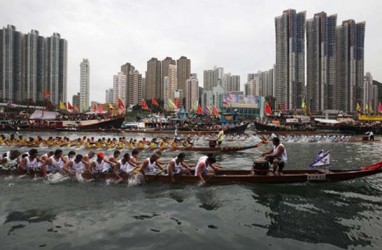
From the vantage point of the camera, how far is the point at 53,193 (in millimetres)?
12477

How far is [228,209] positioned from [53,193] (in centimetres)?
708

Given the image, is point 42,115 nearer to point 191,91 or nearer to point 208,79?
point 191,91

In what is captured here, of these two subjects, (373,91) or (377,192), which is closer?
(377,192)

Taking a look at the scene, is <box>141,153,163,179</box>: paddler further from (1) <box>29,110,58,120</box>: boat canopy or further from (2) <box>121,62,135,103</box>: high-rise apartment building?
(2) <box>121,62,135,103</box>: high-rise apartment building

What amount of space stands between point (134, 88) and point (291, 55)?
77.5 m

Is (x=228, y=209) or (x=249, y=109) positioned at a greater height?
(x=249, y=109)

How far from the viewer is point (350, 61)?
104 meters

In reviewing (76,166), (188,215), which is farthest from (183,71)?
(188,215)

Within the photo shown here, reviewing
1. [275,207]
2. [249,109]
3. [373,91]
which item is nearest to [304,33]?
[249,109]

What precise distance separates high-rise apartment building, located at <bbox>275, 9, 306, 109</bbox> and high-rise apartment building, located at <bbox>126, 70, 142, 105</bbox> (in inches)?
2727

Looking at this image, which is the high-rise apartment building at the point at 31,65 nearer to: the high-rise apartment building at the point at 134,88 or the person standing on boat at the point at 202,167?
the high-rise apartment building at the point at 134,88

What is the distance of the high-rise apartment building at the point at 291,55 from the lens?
347ft

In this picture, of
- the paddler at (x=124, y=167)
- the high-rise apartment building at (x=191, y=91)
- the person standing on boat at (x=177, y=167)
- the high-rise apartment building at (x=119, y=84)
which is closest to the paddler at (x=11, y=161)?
the paddler at (x=124, y=167)

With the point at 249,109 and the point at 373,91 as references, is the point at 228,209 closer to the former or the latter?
the point at 249,109
